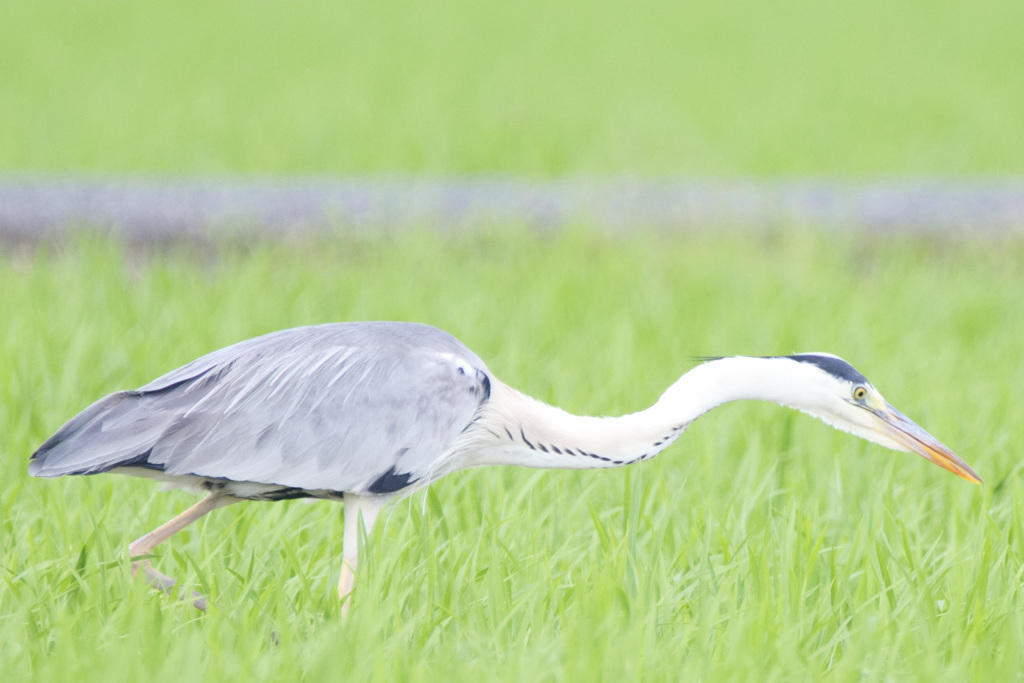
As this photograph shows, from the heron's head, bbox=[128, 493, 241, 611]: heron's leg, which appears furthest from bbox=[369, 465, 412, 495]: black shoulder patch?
the heron's head

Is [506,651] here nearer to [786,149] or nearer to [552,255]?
[552,255]

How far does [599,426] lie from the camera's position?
8.87 ft

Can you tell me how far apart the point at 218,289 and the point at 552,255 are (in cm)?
164

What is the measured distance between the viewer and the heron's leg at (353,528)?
2.38 m

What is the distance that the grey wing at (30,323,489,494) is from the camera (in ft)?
8.25

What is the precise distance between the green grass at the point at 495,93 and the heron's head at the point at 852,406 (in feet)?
14.5

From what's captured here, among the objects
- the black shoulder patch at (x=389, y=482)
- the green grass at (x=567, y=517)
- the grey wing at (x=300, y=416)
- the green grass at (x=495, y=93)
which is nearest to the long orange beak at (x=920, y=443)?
the green grass at (x=567, y=517)

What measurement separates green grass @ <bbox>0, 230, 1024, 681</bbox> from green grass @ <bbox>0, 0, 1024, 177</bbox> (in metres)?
2.17

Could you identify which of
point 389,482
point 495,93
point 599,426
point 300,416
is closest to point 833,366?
point 599,426

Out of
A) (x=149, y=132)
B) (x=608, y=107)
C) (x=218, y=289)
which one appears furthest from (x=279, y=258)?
(x=608, y=107)

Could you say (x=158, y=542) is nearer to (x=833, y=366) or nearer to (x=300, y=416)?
(x=300, y=416)

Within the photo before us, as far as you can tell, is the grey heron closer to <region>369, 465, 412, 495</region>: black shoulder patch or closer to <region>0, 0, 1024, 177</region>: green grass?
<region>369, 465, 412, 495</region>: black shoulder patch

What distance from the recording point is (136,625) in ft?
6.93

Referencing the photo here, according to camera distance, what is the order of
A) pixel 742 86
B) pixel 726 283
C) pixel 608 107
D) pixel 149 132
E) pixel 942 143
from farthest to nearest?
pixel 742 86
pixel 608 107
pixel 942 143
pixel 149 132
pixel 726 283
